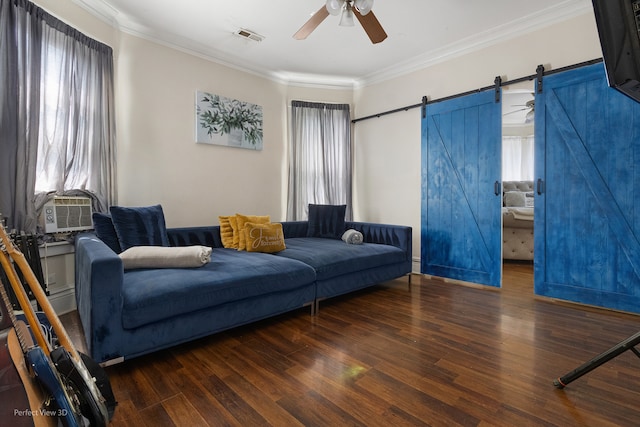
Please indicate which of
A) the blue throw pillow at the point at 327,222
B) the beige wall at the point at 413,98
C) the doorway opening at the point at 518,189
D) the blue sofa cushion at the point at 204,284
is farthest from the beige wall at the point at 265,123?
the blue sofa cushion at the point at 204,284

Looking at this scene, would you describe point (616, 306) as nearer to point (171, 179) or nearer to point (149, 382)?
point (149, 382)

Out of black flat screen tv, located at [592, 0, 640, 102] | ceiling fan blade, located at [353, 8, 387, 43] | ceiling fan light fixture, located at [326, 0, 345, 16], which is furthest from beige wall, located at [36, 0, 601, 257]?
black flat screen tv, located at [592, 0, 640, 102]

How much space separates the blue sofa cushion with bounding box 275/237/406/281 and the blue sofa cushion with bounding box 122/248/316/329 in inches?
6.7

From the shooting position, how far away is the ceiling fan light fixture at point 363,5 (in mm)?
2240

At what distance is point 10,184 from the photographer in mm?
2109

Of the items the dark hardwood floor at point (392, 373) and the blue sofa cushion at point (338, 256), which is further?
the blue sofa cushion at point (338, 256)

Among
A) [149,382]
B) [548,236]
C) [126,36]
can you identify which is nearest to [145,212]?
[149,382]

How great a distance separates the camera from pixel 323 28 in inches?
126

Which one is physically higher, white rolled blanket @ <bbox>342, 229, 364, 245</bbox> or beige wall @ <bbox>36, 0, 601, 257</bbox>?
beige wall @ <bbox>36, 0, 601, 257</bbox>

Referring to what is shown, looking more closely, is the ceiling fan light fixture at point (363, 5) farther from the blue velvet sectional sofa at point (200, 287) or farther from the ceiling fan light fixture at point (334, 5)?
the blue velvet sectional sofa at point (200, 287)

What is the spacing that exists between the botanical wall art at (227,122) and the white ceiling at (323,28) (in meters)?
0.49

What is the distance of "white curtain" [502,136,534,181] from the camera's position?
6.79 meters

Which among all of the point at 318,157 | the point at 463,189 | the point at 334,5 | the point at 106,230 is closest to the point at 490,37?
the point at 463,189

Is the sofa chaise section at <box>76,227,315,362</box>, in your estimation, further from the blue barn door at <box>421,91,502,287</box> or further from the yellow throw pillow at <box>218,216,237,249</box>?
the blue barn door at <box>421,91,502,287</box>
